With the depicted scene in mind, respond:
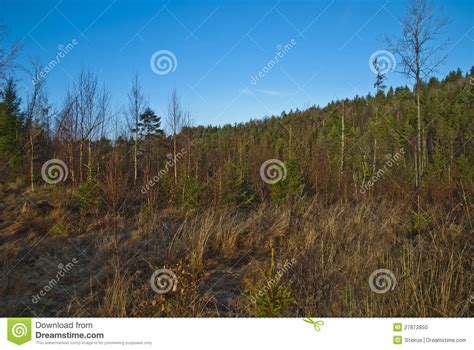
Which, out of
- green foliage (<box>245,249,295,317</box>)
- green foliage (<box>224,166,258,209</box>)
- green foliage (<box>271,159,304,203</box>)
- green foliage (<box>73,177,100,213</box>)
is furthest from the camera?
green foliage (<box>271,159,304,203</box>)

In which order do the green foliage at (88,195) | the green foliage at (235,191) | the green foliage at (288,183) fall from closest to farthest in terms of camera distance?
the green foliage at (88,195)
the green foliage at (235,191)
the green foliage at (288,183)

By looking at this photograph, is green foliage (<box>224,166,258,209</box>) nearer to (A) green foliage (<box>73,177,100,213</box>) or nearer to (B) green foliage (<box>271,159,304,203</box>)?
(B) green foliage (<box>271,159,304,203</box>)

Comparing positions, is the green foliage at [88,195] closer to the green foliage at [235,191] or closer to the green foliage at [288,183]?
the green foliage at [235,191]

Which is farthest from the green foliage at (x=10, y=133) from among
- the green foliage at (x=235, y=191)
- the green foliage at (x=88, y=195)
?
the green foliage at (x=235, y=191)

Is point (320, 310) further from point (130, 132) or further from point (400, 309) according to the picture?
point (130, 132)

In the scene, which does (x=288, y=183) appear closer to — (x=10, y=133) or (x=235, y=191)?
(x=235, y=191)

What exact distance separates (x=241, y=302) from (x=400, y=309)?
1.44m

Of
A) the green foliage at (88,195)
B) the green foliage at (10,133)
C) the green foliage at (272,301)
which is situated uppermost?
the green foliage at (10,133)

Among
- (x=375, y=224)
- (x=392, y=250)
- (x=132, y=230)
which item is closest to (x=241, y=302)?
(x=392, y=250)

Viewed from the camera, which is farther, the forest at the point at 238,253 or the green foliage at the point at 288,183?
the green foliage at the point at 288,183

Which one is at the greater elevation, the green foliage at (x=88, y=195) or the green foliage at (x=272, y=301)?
the green foliage at (x=88, y=195)

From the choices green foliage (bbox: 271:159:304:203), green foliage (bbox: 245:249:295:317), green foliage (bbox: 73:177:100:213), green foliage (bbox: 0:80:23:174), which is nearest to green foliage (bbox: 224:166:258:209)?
green foliage (bbox: 271:159:304:203)
